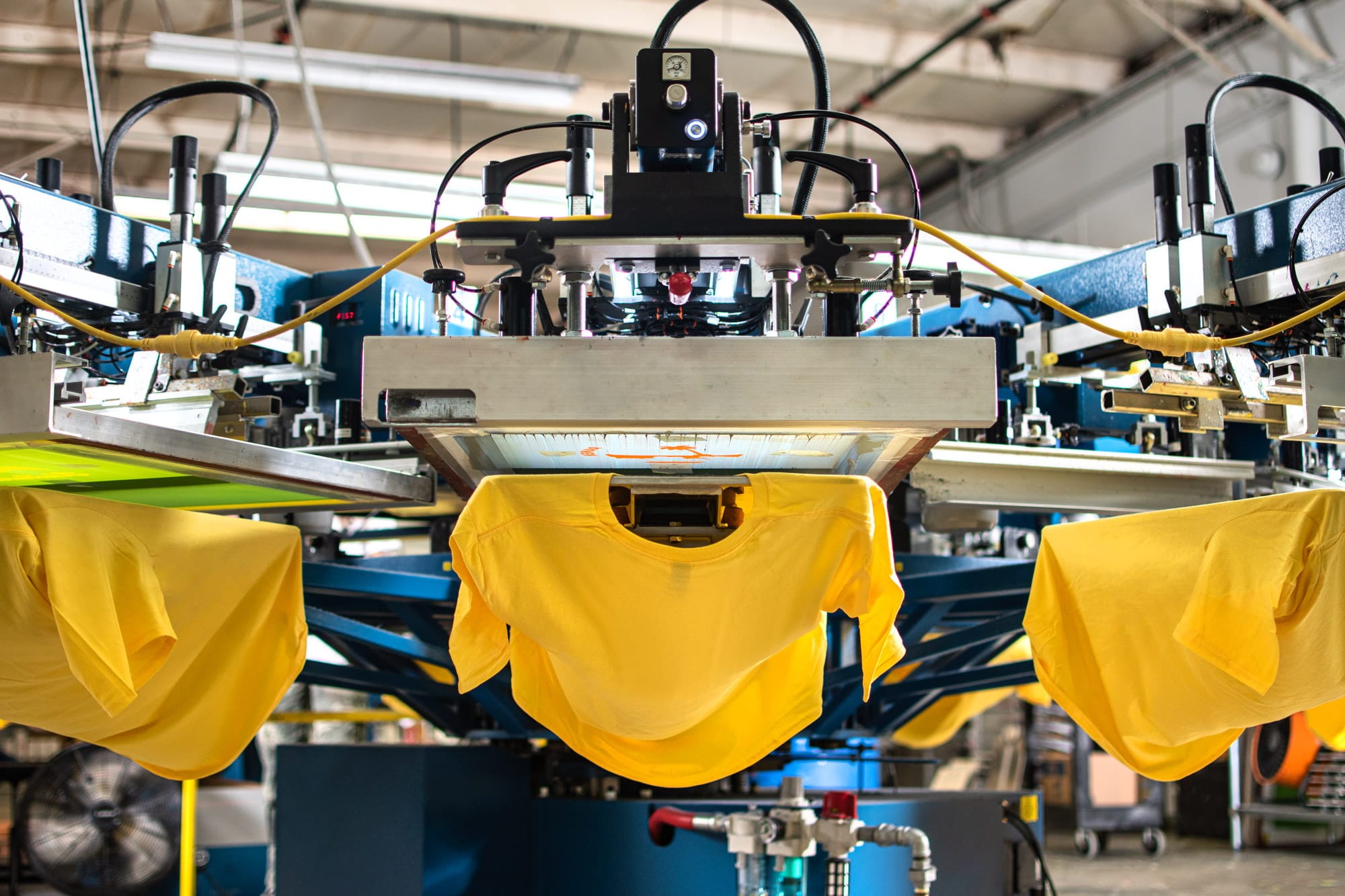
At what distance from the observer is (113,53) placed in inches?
268

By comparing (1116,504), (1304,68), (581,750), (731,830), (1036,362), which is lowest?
(731,830)

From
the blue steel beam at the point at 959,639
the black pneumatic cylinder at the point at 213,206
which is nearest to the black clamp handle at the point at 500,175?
the black pneumatic cylinder at the point at 213,206

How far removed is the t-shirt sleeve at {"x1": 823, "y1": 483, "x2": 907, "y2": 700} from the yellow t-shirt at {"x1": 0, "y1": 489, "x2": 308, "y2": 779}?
1.07 metres

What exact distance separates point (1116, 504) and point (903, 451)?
4.42ft

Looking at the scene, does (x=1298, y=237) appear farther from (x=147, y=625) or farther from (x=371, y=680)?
(x=371, y=680)

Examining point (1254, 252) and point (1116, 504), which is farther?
point (1116, 504)

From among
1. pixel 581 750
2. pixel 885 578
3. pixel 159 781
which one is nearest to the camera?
pixel 885 578

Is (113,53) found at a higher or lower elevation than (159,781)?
higher

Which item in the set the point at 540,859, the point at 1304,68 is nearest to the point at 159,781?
the point at 540,859

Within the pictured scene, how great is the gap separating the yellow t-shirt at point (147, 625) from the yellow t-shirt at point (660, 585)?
0.54 m

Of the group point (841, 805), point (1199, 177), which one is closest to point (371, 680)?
point (841, 805)

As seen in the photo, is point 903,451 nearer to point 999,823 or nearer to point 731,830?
point 731,830

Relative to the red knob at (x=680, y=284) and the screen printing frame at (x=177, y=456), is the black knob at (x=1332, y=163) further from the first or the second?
Answer: the screen printing frame at (x=177, y=456)

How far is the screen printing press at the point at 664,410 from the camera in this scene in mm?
1551
